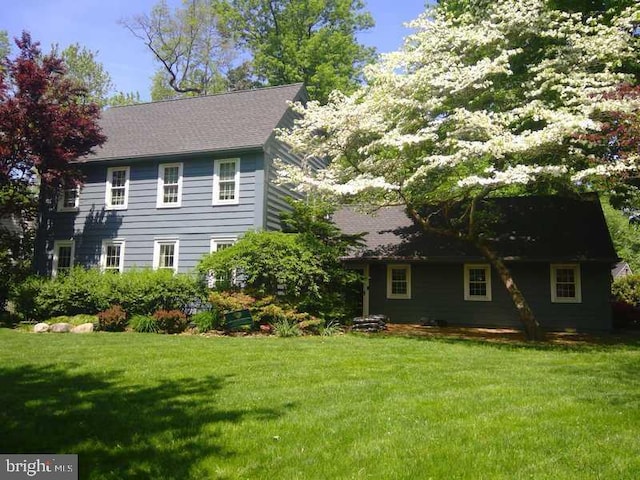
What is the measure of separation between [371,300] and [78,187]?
1135 centimetres

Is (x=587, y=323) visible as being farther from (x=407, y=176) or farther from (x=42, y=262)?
(x=42, y=262)

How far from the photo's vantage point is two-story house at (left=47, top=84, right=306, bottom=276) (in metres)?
15.9

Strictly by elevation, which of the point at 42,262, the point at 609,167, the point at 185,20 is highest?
the point at 185,20

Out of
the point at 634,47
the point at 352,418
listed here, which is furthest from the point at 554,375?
the point at 634,47

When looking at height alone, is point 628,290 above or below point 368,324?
above

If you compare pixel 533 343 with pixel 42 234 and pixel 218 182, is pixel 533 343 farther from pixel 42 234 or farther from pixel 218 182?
pixel 42 234

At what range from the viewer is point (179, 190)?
16.9m

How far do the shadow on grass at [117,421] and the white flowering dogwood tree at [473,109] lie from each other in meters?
7.50

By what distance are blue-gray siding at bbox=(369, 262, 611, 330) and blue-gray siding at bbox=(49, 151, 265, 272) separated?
5376 mm

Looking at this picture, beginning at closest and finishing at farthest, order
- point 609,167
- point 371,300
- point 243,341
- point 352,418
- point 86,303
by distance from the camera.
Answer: point 352,418 → point 609,167 → point 243,341 → point 86,303 → point 371,300

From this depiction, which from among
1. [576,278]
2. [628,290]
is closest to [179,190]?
[576,278]

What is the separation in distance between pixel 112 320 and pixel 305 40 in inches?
887

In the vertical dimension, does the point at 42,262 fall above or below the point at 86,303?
above

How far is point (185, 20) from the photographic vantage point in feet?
113
